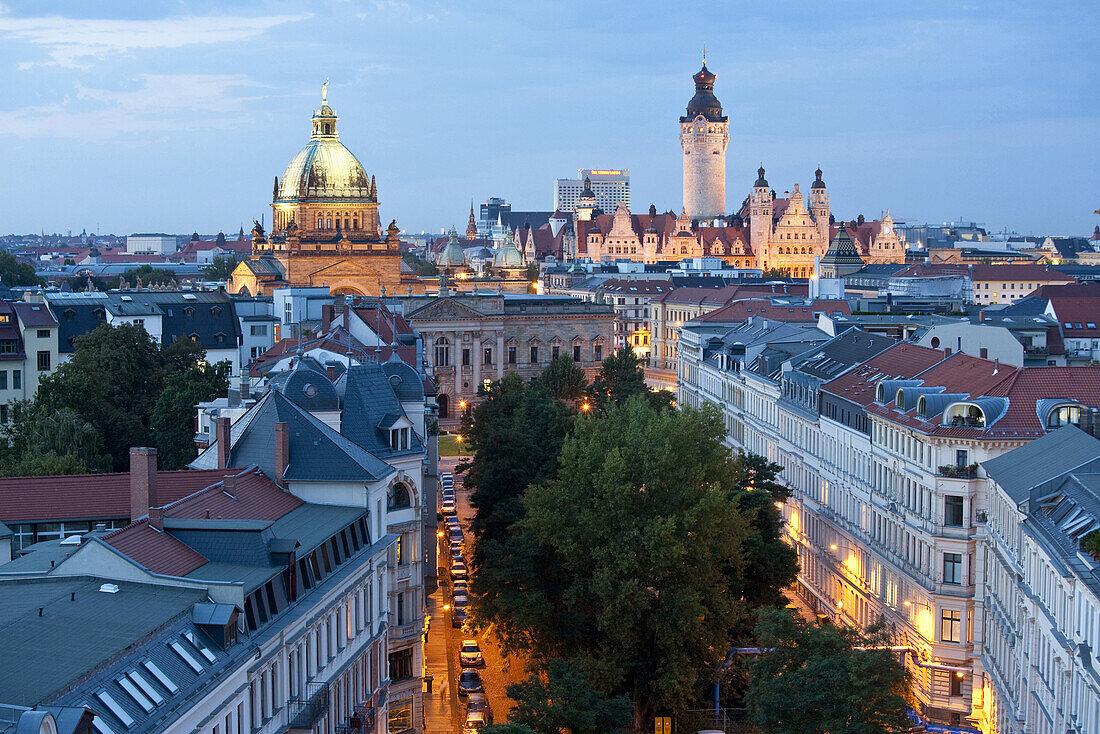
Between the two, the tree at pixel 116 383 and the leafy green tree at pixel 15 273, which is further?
the leafy green tree at pixel 15 273

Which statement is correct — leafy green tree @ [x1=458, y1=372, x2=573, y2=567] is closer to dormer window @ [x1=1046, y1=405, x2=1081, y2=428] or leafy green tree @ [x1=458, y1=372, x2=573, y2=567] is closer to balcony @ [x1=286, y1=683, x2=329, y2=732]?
dormer window @ [x1=1046, y1=405, x2=1081, y2=428]

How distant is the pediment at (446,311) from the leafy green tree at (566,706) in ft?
323

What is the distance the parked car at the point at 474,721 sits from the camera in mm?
50781

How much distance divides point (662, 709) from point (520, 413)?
26824 millimetres

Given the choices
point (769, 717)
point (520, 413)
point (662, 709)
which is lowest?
point (662, 709)

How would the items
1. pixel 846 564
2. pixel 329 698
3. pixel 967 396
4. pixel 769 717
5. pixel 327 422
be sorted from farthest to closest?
pixel 846 564 < pixel 967 396 < pixel 327 422 < pixel 769 717 < pixel 329 698

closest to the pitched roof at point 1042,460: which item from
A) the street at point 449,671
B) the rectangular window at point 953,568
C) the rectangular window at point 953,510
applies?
the rectangular window at point 953,510

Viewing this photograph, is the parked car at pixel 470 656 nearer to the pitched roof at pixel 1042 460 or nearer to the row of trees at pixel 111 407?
the row of trees at pixel 111 407

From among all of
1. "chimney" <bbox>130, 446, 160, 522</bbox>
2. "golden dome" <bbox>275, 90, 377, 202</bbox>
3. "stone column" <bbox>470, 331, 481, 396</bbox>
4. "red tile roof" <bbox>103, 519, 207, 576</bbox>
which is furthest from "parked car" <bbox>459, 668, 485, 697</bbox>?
"golden dome" <bbox>275, 90, 377, 202</bbox>

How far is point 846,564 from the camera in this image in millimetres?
65625

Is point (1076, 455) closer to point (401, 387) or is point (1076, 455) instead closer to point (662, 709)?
point (662, 709)

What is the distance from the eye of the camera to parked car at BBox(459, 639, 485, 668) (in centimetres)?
5866

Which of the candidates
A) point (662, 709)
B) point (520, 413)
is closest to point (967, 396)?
point (662, 709)

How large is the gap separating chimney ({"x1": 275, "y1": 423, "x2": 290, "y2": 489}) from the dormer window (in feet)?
92.2
